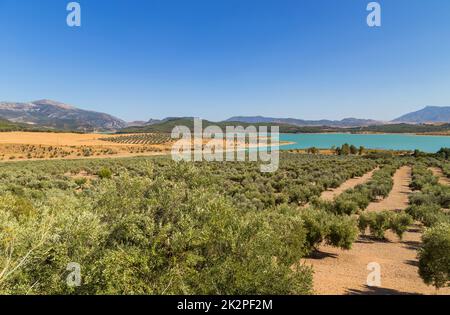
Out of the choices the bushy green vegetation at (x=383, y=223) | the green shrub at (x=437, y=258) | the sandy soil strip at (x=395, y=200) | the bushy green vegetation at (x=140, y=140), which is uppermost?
the bushy green vegetation at (x=140, y=140)

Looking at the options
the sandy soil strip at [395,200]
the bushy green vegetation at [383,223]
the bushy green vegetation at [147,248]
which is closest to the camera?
the bushy green vegetation at [147,248]

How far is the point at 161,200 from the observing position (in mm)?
8125

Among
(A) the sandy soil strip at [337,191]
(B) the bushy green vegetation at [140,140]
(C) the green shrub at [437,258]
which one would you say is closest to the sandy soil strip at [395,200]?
(A) the sandy soil strip at [337,191]

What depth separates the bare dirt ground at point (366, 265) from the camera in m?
9.98

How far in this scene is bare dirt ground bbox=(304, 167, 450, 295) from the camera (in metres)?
9.98

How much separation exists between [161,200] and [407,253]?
12.0 metres

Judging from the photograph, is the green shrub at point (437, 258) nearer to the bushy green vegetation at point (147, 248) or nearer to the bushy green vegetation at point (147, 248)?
the bushy green vegetation at point (147, 248)

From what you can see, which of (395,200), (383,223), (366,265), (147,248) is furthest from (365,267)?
(395,200)

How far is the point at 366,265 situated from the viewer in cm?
1232

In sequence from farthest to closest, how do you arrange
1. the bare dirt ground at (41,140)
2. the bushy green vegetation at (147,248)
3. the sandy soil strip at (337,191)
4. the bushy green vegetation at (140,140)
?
1. the bushy green vegetation at (140,140)
2. the bare dirt ground at (41,140)
3. the sandy soil strip at (337,191)
4. the bushy green vegetation at (147,248)

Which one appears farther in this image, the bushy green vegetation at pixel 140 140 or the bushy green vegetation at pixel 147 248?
the bushy green vegetation at pixel 140 140

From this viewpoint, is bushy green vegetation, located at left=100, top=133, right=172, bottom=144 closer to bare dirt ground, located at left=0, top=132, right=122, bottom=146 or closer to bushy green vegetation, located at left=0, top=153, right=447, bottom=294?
bare dirt ground, located at left=0, top=132, right=122, bottom=146
